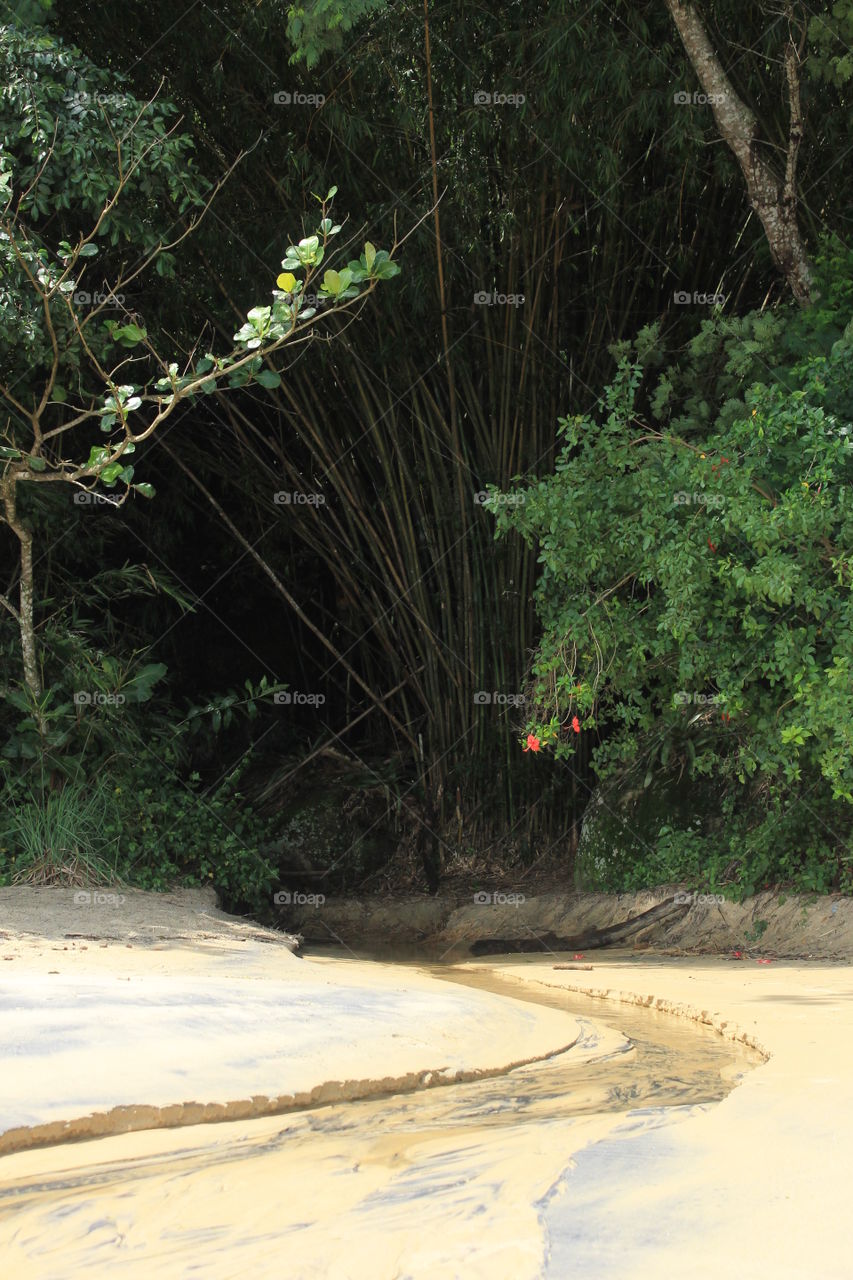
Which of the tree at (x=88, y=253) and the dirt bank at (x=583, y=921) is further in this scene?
the dirt bank at (x=583, y=921)

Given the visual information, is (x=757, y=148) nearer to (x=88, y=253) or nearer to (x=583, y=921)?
(x=88, y=253)

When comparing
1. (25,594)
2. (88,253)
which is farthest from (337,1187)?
(25,594)

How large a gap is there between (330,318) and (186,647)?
2.54 m

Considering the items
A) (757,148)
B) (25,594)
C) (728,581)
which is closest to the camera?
(728,581)

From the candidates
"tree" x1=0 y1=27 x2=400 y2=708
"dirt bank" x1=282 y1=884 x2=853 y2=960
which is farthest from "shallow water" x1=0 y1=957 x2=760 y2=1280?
"tree" x1=0 y1=27 x2=400 y2=708

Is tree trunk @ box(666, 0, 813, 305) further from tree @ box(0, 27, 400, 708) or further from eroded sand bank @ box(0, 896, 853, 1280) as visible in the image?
eroded sand bank @ box(0, 896, 853, 1280)

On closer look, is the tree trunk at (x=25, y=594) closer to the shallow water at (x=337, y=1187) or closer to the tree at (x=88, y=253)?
the tree at (x=88, y=253)

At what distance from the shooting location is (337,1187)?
2229mm

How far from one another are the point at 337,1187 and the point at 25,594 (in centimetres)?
452

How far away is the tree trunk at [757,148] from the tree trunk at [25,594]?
3.60m

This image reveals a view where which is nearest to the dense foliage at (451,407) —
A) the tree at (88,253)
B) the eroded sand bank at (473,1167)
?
the tree at (88,253)

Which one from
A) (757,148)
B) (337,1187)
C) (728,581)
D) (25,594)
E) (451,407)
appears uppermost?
(757,148)

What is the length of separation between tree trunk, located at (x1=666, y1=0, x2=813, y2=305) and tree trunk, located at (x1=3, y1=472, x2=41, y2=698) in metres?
3.60

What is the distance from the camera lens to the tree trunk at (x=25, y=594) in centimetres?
604
